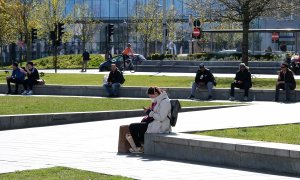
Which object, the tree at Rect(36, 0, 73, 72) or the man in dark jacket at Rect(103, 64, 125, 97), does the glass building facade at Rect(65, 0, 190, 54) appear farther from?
the man in dark jacket at Rect(103, 64, 125, 97)

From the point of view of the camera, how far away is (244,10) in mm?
34375

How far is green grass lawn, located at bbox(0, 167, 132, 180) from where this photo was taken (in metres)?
11.1

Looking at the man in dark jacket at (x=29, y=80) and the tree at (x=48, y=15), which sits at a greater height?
the tree at (x=48, y=15)

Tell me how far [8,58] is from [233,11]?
2225 inches

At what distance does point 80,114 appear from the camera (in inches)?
816

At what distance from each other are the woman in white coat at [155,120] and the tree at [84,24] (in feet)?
216

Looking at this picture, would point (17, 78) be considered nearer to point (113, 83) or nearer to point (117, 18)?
point (113, 83)

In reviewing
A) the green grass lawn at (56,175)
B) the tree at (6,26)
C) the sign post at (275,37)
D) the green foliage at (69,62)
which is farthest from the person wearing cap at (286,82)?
the green foliage at (69,62)

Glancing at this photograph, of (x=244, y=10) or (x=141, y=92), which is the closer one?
(x=141, y=92)

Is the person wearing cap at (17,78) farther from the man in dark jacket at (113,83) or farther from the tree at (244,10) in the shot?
the tree at (244,10)

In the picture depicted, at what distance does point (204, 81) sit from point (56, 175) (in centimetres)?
1616

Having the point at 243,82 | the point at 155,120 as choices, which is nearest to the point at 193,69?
the point at 243,82

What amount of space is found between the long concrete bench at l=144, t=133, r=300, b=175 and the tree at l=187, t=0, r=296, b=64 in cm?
2139

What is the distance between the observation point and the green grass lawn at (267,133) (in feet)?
44.8
